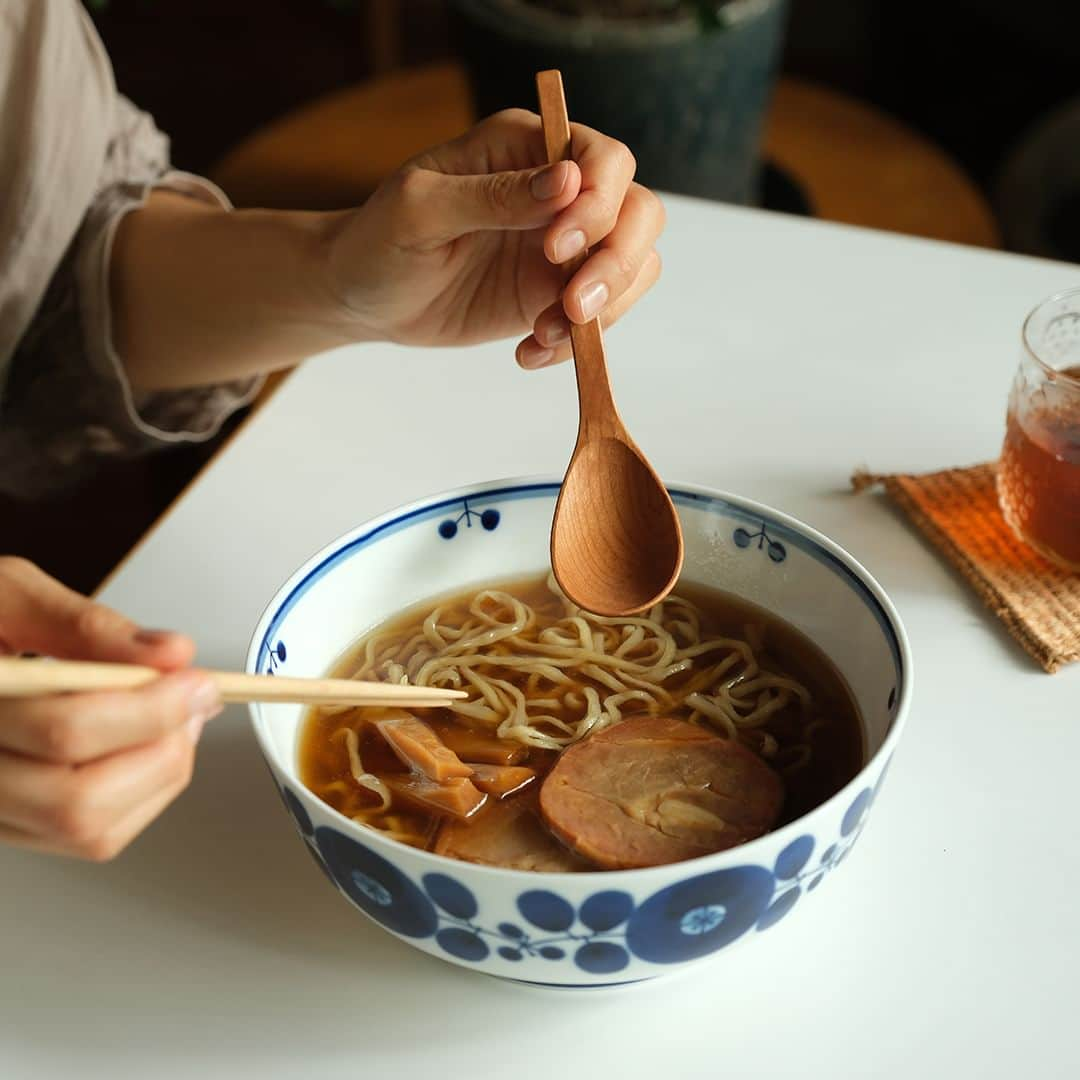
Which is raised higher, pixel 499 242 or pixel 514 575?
pixel 499 242

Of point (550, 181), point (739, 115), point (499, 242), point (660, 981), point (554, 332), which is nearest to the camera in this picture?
point (660, 981)

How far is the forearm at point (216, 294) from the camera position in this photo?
1172 mm

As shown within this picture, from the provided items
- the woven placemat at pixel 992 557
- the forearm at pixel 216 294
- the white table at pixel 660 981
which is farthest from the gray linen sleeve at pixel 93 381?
the woven placemat at pixel 992 557

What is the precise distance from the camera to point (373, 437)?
Answer: 122 cm

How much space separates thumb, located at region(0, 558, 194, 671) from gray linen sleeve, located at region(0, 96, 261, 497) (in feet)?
1.96

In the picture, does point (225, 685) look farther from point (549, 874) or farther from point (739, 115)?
point (739, 115)

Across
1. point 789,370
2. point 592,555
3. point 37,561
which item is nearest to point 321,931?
point 592,555

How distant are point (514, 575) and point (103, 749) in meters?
0.42

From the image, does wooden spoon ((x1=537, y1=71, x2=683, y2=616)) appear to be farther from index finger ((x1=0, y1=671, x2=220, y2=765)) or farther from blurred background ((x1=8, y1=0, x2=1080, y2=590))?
blurred background ((x1=8, y1=0, x2=1080, y2=590))

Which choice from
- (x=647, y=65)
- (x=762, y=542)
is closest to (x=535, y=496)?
(x=762, y=542)

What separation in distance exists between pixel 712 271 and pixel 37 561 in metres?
1.38

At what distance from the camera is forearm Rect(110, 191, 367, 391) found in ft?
3.84

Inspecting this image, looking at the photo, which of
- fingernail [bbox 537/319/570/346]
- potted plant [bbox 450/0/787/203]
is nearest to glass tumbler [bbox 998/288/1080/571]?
fingernail [bbox 537/319/570/346]

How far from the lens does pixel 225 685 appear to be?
65 cm
